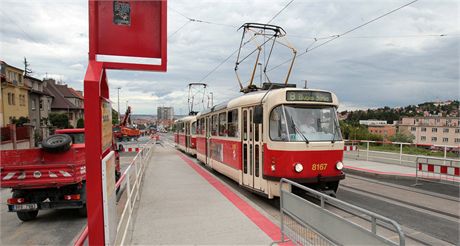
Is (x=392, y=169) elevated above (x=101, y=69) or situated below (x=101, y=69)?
below

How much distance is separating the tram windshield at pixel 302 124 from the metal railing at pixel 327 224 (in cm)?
247

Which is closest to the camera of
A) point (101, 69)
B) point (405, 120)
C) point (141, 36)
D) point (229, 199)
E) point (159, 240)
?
point (101, 69)

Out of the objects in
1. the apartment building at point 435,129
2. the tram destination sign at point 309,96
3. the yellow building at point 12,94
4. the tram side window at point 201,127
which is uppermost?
the yellow building at point 12,94

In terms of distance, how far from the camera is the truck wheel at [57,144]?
7754 mm

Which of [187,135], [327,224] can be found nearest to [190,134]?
[187,135]

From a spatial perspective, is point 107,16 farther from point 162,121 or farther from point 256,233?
point 162,121

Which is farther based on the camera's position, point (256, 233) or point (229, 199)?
point (229, 199)

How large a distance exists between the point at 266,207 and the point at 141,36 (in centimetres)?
533

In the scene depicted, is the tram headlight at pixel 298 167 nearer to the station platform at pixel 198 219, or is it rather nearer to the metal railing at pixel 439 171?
the station platform at pixel 198 219

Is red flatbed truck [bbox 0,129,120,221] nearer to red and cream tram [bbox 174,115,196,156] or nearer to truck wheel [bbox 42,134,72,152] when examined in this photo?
truck wheel [bbox 42,134,72,152]

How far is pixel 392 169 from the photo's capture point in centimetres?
1373

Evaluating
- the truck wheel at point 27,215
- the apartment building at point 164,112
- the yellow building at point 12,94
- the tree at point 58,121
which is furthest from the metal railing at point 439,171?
the apartment building at point 164,112

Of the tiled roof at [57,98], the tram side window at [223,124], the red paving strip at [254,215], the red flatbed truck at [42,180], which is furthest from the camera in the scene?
the tiled roof at [57,98]

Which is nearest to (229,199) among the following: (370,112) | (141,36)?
(141,36)
